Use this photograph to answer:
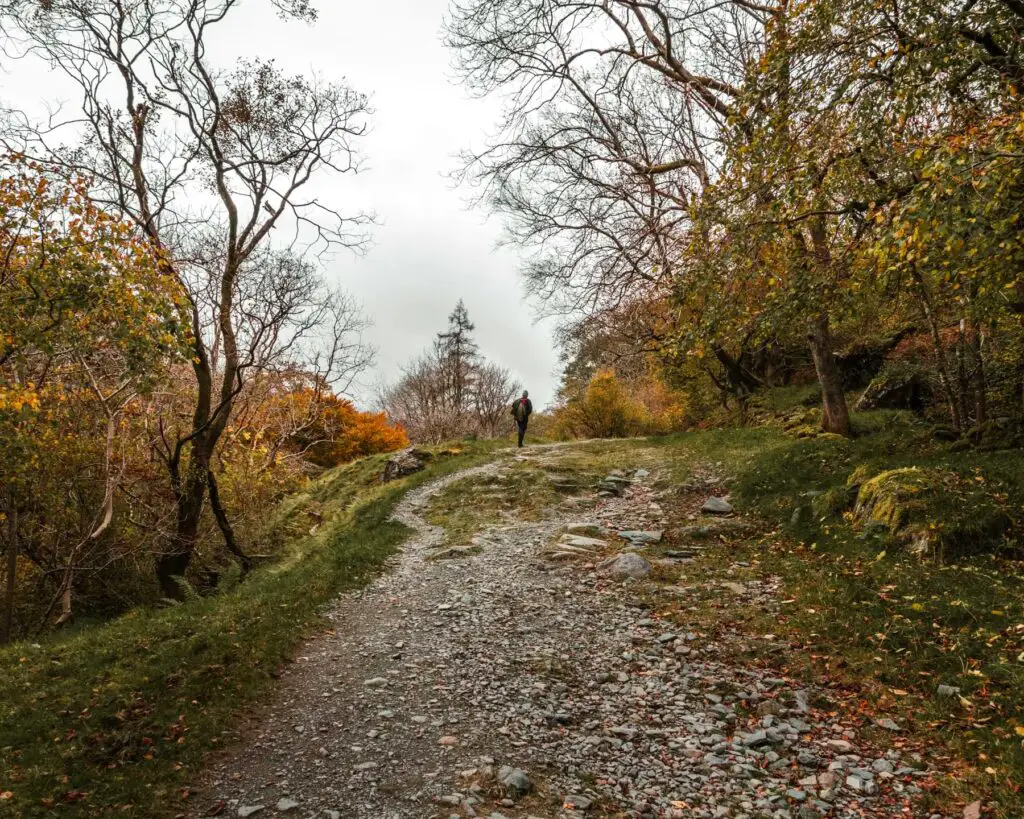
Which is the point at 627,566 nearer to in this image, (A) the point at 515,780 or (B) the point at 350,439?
(A) the point at 515,780

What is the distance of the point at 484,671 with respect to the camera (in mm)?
6289

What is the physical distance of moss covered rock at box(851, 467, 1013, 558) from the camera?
7215mm

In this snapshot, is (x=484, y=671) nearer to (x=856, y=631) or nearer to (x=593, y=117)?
(x=856, y=631)

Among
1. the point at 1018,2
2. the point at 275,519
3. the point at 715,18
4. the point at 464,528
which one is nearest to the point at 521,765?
the point at 464,528

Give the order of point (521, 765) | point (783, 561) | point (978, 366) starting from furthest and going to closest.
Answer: point (978, 366), point (783, 561), point (521, 765)

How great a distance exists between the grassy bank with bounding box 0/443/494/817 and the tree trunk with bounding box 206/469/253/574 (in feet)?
11.1

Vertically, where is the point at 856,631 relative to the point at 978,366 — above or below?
below

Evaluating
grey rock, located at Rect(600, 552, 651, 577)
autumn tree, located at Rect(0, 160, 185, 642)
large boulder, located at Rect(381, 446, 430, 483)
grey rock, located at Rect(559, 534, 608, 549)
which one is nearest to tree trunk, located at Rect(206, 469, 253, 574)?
autumn tree, located at Rect(0, 160, 185, 642)

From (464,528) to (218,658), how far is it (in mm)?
6831

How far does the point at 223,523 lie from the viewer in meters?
12.6

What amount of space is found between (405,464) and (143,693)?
1476 centimetres

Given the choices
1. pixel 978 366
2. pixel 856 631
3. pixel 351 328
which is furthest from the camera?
pixel 351 328

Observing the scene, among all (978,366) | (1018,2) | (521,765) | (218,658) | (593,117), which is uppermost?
(593,117)

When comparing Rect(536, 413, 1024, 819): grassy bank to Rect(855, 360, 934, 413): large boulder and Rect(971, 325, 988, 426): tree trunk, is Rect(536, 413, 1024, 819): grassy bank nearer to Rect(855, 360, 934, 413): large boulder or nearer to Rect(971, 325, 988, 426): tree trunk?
Rect(971, 325, 988, 426): tree trunk
